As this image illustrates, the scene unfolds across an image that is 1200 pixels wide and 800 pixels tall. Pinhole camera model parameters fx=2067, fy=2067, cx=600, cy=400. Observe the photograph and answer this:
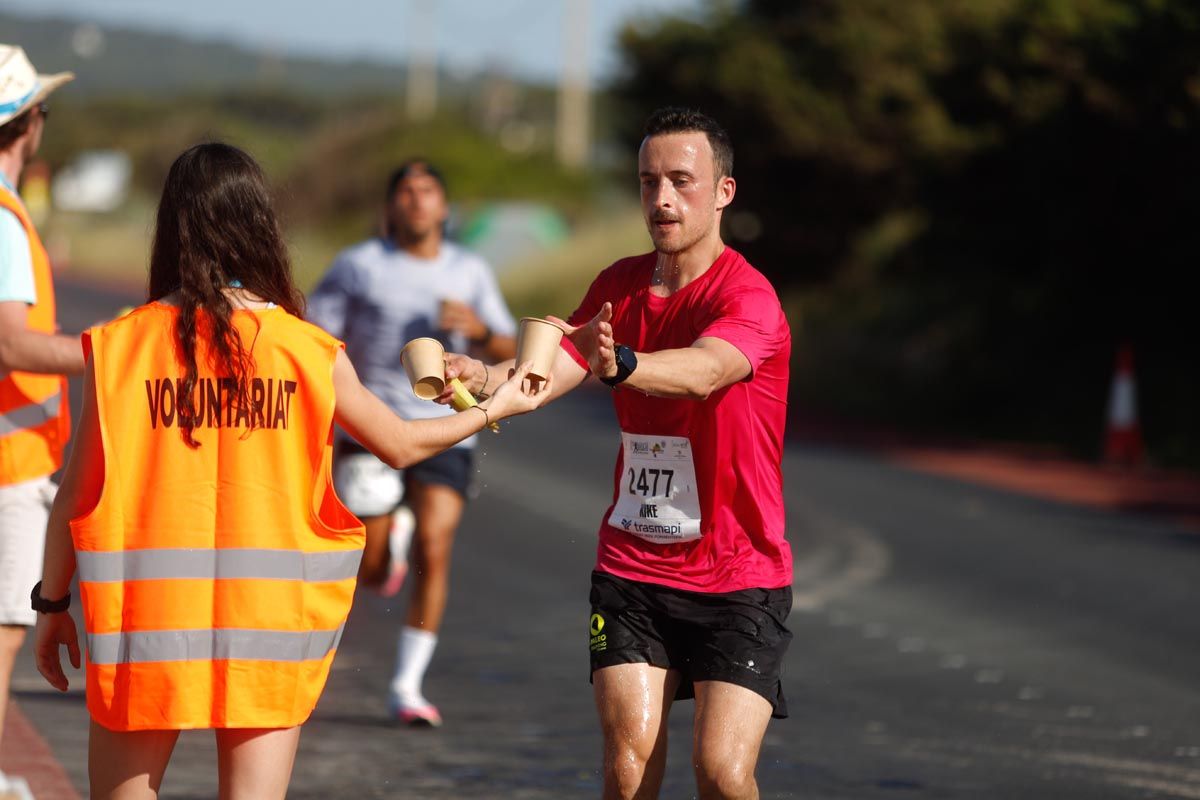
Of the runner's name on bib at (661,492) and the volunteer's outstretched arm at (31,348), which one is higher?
the volunteer's outstretched arm at (31,348)

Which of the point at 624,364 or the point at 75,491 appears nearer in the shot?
the point at 75,491

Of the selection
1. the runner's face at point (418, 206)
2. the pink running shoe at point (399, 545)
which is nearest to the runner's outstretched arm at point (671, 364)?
the runner's face at point (418, 206)

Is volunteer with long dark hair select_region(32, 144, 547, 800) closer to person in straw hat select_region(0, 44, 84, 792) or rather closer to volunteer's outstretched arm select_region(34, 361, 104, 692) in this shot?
volunteer's outstretched arm select_region(34, 361, 104, 692)

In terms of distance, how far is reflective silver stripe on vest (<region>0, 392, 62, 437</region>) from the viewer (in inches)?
226

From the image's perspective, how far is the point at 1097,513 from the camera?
15.7 meters

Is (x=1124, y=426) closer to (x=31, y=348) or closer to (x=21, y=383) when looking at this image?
(x=21, y=383)

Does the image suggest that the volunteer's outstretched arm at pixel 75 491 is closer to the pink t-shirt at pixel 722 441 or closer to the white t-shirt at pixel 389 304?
the pink t-shirt at pixel 722 441

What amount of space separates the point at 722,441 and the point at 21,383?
202 centimetres

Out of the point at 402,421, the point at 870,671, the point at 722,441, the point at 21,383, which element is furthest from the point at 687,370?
the point at 870,671

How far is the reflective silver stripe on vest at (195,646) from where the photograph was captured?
4148 millimetres

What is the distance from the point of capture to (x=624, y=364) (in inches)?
182

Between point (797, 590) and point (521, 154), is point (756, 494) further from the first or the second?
point (521, 154)

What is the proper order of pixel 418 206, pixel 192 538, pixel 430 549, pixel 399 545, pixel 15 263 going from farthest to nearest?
pixel 399 545 → pixel 418 206 → pixel 430 549 → pixel 15 263 → pixel 192 538

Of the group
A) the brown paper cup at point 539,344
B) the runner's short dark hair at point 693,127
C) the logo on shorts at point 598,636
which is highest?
the runner's short dark hair at point 693,127
